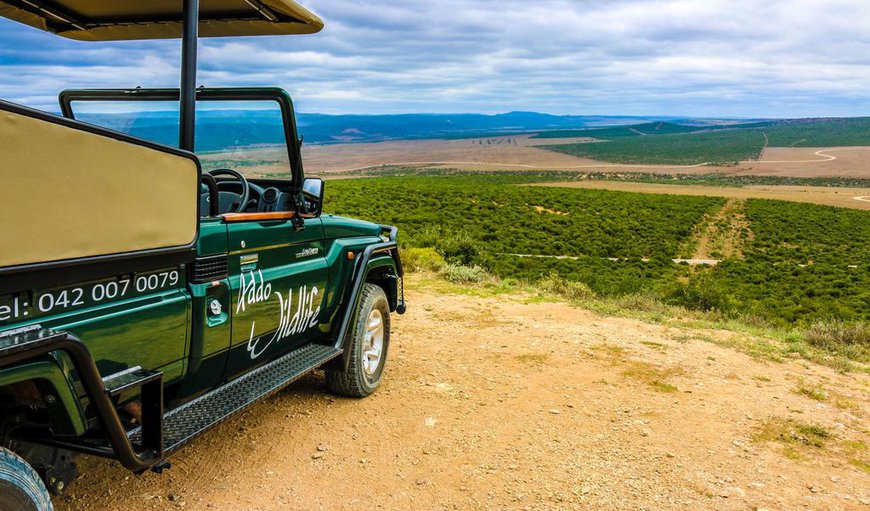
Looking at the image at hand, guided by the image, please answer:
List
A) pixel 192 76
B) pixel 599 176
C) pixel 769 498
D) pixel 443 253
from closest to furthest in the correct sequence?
1. pixel 192 76
2. pixel 769 498
3. pixel 443 253
4. pixel 599 176

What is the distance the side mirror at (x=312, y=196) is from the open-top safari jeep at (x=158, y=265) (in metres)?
0.01

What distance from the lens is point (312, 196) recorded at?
4.46 meters

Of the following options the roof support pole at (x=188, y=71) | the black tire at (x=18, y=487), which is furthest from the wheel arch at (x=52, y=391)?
the roof support pole at (x=188, y=71)

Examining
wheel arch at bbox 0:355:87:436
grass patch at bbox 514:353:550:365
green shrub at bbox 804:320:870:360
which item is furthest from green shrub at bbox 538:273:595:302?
wheel arch at bbox 0:355:87:436

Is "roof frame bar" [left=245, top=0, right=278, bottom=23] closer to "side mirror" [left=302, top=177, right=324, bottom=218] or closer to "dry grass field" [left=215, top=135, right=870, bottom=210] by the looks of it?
"side mirror" [left=302, top=177, right=324, bottom=218]

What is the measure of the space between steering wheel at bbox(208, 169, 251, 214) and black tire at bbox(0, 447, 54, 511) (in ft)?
7.12

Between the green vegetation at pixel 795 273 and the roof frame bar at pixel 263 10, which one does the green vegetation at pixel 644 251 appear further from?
the roof frame bar at pixel 263 10

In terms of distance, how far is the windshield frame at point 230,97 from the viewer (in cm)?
408

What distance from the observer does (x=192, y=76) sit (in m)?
3.42

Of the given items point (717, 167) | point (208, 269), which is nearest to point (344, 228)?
point (208, 269)

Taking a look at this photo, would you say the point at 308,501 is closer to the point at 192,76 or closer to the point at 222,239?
the point at 222,239

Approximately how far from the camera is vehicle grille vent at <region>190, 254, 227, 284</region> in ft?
10.7

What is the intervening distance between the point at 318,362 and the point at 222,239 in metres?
1.28

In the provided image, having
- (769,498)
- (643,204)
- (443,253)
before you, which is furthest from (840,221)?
(769,498)
